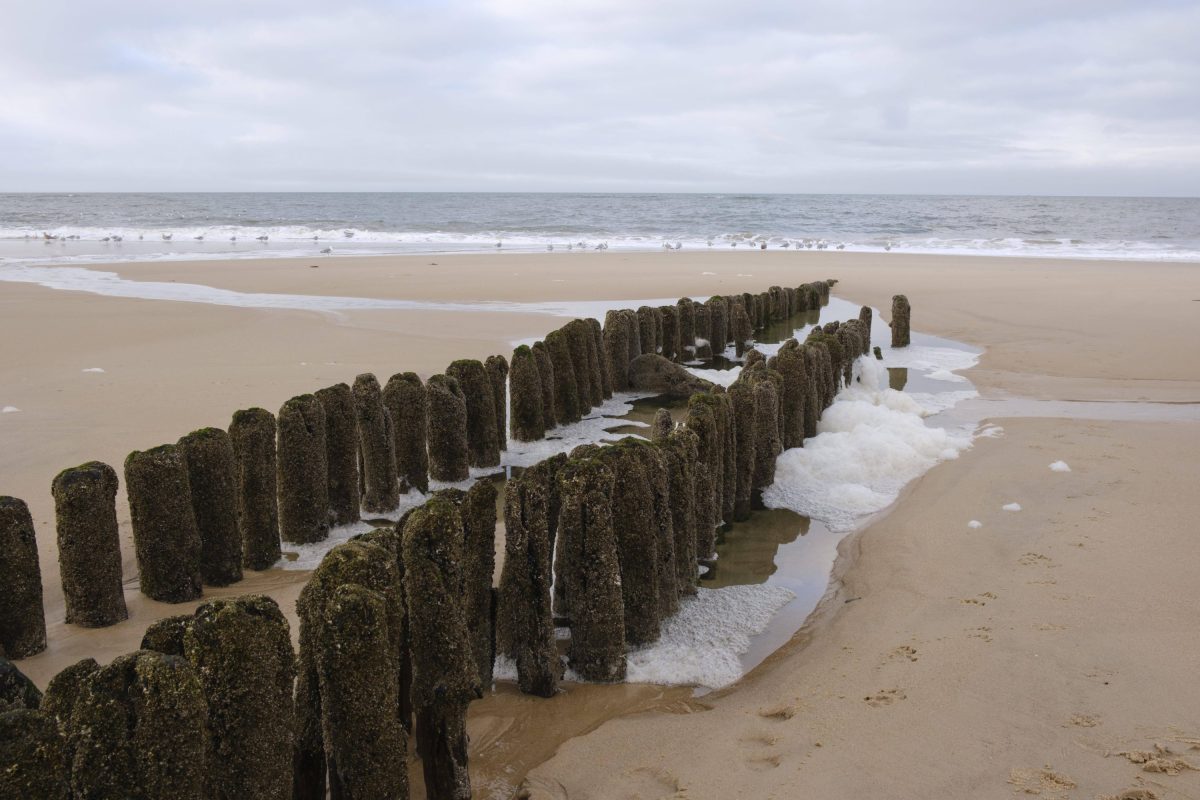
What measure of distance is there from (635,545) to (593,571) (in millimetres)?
404

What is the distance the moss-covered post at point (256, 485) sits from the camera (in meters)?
4.96

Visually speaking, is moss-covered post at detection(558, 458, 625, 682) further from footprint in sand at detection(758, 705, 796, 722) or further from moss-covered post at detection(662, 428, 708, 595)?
moss-covered post at detection(662, 428, 708, 595)

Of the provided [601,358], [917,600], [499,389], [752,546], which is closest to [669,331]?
[601,358]

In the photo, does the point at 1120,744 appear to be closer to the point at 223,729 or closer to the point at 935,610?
the point at 935,610

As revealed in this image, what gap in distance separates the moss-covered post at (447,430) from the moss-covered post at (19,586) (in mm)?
3040

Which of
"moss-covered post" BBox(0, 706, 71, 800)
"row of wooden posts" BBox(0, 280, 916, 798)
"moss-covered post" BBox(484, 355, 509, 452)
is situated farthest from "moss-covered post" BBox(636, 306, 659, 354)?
"moss-covered post" BBox(0, 706, 71, 800)

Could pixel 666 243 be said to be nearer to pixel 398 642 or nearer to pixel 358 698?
pixel 398 642

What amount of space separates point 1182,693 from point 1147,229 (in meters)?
53.5

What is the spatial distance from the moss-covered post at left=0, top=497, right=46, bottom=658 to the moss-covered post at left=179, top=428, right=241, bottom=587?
793mm

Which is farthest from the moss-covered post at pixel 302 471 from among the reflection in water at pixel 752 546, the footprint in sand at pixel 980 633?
the footprint in sand at pixel 980 633

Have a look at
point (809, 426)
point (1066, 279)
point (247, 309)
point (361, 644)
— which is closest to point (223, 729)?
point (361, 644)

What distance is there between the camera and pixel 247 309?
1517cm

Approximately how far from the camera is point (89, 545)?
163 inches

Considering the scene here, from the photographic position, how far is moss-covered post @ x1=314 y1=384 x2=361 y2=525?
18.3 feet
